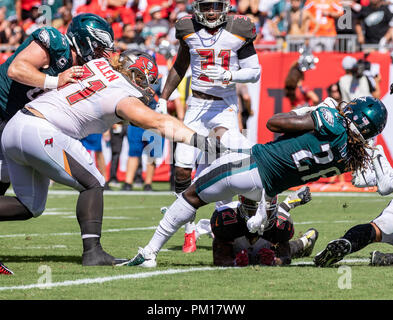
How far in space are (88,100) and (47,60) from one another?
577 millimetres

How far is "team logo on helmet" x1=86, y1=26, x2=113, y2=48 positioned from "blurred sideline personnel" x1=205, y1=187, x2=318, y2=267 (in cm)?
153

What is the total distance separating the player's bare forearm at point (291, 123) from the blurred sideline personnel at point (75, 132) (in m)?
0.87

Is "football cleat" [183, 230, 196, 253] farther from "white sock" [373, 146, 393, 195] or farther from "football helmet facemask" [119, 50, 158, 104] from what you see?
"white sock" [373, 146, 393, 195]

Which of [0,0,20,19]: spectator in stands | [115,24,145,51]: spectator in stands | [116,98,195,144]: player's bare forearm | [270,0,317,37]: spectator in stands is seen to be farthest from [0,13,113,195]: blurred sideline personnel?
[0,0,20,19]: spectator in stands

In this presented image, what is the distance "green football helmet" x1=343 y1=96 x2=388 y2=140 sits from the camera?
5.34m

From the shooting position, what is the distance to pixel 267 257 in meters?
5.93

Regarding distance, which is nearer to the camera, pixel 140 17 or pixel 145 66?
pixel 145 66

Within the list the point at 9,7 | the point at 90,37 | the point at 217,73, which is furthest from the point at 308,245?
the point at 9,7

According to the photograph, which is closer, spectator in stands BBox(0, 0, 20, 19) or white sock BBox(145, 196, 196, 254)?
white sock BBox(145, 196, 196, 254)

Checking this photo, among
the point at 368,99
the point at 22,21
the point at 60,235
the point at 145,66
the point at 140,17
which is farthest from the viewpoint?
the point at 22,21
